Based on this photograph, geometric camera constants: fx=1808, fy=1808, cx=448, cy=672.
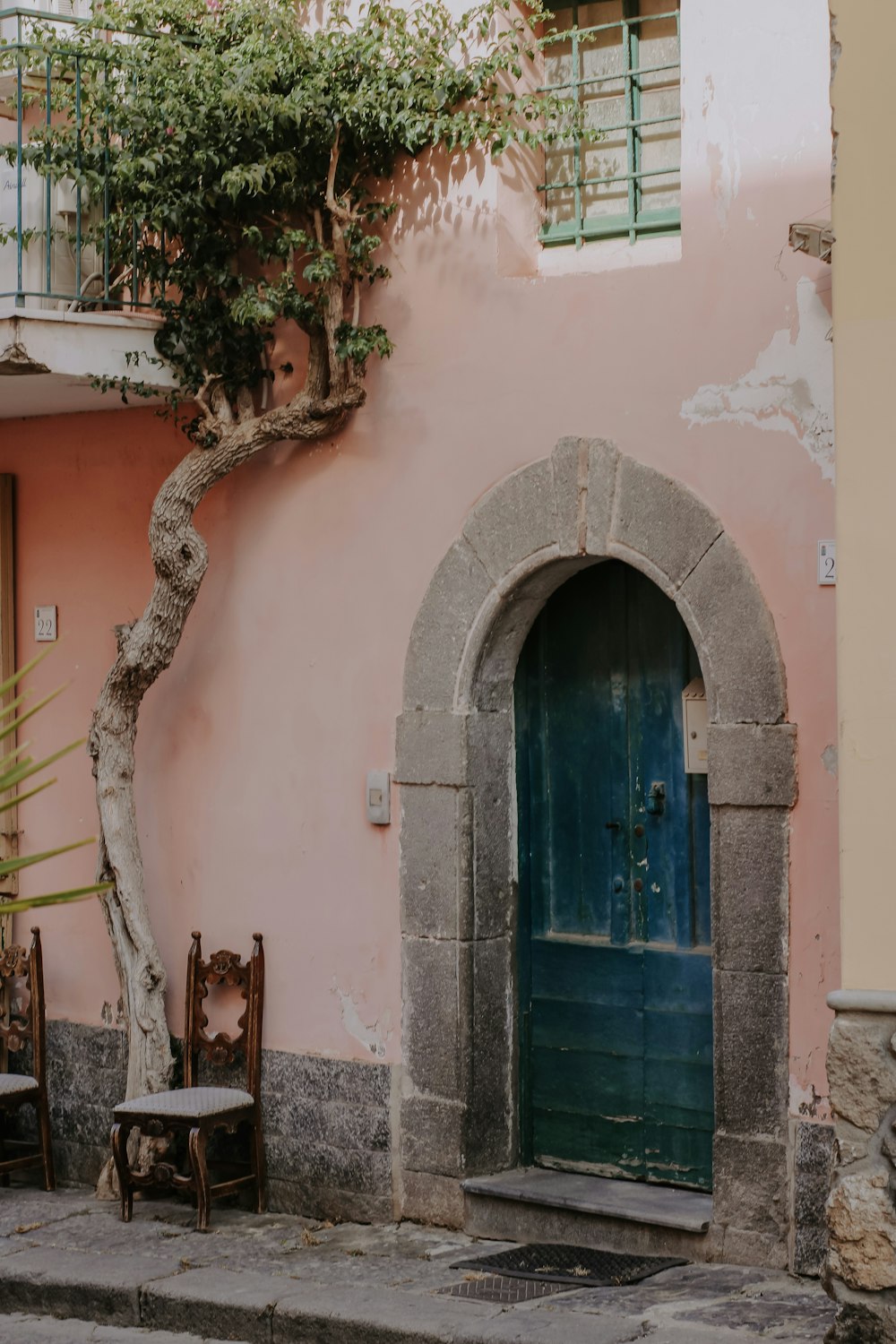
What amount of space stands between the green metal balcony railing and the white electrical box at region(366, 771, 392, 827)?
204 cm

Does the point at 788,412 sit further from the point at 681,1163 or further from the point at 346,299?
the point at 681,1163

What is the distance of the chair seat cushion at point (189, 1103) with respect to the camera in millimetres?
6738

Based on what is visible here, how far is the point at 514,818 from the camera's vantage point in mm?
6887

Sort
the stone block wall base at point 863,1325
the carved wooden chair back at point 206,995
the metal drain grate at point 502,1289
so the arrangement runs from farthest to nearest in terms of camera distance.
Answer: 1. the carved wooden chair back at point 206,995
2. the metal drain grate at point 502,1289
3. the stone block wall base at point 863,1325

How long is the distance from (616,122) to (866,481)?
2.62 meters

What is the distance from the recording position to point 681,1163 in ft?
21.3

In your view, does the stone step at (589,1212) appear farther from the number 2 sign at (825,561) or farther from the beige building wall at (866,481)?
the number 2 sign at (825,561)

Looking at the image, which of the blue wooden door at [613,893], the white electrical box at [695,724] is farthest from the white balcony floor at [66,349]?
the white electrical box at [695,724]

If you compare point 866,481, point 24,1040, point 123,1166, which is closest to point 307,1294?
point 123,1166

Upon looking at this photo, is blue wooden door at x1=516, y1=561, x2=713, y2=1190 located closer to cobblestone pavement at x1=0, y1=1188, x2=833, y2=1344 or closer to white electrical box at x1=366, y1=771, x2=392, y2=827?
white electrical box at x1=366, y1=771, x2=392, y2=827

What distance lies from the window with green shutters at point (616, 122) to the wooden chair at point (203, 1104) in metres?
3.09

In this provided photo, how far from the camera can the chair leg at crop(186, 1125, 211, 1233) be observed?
6691 mm

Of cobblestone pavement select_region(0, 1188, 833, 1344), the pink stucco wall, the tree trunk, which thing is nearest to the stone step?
cobblestone pavement select_region(0, 1188, 833, 1344)

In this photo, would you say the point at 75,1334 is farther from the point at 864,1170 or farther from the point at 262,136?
the point at 262,136
